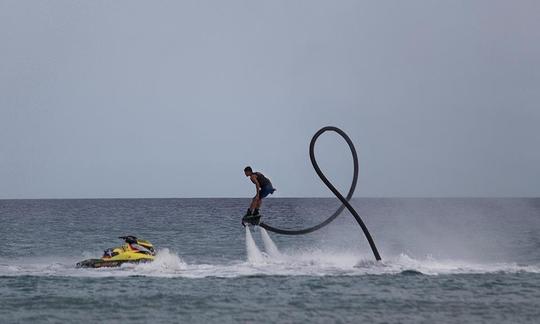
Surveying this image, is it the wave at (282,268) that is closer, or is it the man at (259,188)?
the man at (259,188)

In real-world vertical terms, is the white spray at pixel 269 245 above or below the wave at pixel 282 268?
above

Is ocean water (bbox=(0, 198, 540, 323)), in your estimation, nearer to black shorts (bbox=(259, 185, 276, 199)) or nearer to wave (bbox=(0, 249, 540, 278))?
wave (bbox=(0, 249, 540, 278))

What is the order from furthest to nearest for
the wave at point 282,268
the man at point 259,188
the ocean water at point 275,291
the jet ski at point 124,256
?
the jet ski at point 124,256
the wave at point 282,268
the man at point 259,188
the ocean water at point 275,291

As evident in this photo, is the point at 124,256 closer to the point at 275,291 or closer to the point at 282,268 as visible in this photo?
the point at 282,268

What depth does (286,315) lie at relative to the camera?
82.0ft

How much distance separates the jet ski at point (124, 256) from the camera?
35.6 m

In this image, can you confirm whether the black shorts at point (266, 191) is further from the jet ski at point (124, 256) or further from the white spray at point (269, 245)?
the jet ski at point (124, 256)

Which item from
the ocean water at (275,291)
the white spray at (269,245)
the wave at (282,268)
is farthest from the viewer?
the white spray at (269,245)

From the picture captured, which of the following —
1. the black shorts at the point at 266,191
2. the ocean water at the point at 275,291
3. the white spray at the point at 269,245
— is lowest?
the ocean water at the point at 275,291

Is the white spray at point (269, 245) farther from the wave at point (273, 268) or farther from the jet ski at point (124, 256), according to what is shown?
the jet ski at point (124, 256)

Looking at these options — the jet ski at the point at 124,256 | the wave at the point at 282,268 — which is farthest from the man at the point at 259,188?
the jet ski at the point at 124,256

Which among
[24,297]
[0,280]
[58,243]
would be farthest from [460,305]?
[58,243]

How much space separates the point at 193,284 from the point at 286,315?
293 inches

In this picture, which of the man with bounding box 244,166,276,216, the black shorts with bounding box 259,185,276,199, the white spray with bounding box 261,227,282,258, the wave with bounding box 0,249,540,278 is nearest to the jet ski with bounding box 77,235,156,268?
the wave with bounding box 0,249,540,278
